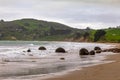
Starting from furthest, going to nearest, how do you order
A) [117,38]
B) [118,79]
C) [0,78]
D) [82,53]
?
[117,38], [82,53], [0,78], [118,79]

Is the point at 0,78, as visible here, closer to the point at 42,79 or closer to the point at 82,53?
the point at 42,79

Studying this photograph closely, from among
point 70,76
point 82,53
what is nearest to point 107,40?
point 82,53

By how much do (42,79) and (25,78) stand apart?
3.61ft

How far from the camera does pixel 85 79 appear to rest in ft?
62.4

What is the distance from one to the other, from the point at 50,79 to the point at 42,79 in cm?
47

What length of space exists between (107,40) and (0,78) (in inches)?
7050

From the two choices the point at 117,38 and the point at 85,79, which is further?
the point at 117,38

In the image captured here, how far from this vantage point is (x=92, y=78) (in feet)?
63.5

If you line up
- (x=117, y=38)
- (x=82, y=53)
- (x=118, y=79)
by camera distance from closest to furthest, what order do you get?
(x=118, y=79) < (x=82, y=53) < (x=117, y=38)

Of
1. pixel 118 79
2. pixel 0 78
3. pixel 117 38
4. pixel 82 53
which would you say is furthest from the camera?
pixel 117 38

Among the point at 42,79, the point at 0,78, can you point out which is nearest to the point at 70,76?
the point at 42,79

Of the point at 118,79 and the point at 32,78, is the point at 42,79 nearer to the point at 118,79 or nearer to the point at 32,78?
the point at 32,78

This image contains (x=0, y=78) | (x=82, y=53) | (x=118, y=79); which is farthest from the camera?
(x=82, y=53)

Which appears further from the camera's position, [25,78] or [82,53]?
[82,53]
